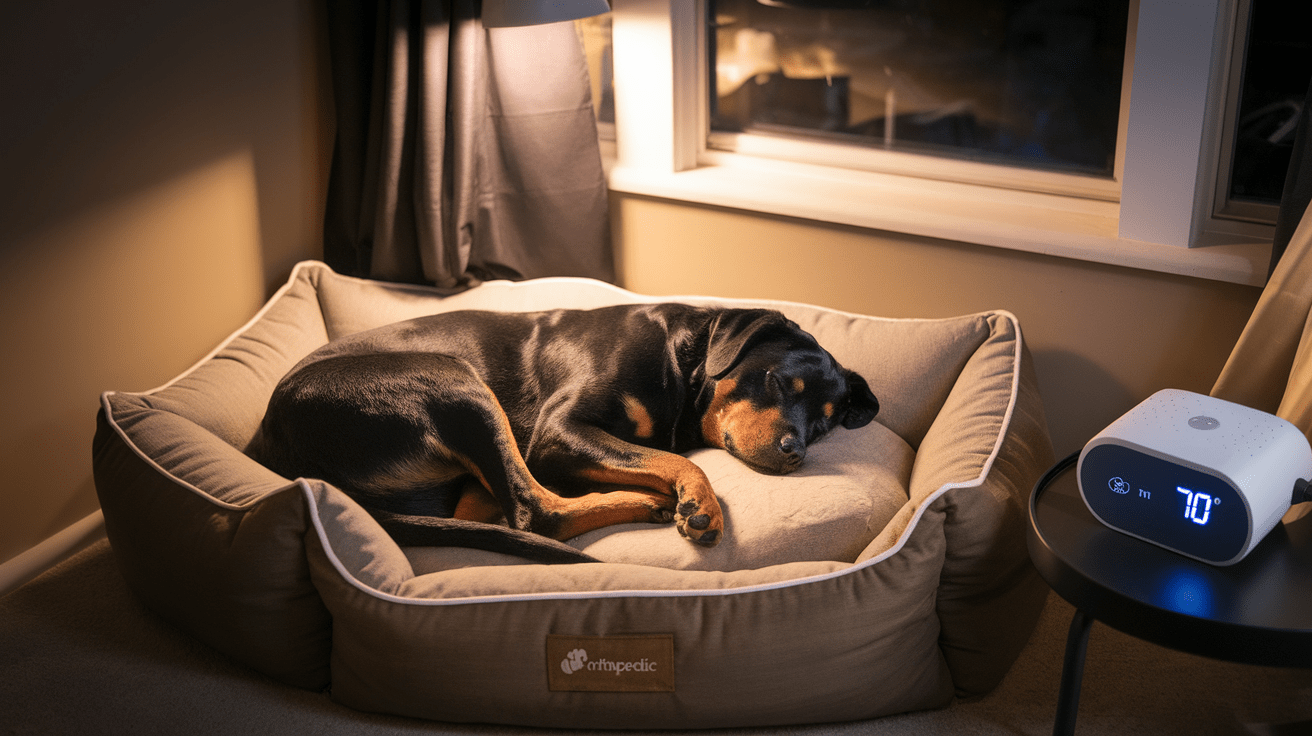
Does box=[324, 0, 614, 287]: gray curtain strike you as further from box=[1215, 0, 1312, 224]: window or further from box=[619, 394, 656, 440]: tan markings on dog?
box=[1215, 0, 1312, 224]: window

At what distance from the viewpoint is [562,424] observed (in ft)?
6.27

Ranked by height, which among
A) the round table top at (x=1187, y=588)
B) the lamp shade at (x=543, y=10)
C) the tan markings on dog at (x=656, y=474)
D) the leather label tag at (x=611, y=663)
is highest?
the lamp shade at (x=543, y=10)

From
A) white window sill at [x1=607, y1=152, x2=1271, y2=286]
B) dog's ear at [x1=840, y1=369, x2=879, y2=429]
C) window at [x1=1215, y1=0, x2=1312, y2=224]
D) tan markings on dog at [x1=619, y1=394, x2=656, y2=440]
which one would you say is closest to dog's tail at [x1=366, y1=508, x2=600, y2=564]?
tan markings on dog at [x1=619, y1=394, x2=656, y2=440]

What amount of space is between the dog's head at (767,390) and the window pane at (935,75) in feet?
3.01

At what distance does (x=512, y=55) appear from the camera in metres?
2.52

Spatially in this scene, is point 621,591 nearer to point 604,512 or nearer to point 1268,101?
point 604,512

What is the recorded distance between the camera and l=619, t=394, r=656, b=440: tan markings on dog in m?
1.94

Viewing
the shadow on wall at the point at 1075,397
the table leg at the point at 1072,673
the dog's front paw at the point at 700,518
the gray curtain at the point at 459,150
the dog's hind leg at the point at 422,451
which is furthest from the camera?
the gray curtain at the point at 459,150

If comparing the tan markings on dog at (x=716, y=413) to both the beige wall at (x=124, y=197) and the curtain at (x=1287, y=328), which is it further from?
the beige wall at (x=124, y=197)

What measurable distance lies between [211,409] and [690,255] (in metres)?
1.29

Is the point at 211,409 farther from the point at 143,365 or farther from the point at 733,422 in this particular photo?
the point at 733,422

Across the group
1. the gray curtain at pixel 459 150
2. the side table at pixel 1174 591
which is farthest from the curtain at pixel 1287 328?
the gray curtain at pixel 459 150

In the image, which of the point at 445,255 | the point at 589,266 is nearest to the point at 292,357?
the point at 445,255

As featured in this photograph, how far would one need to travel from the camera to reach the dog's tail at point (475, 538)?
174cm
